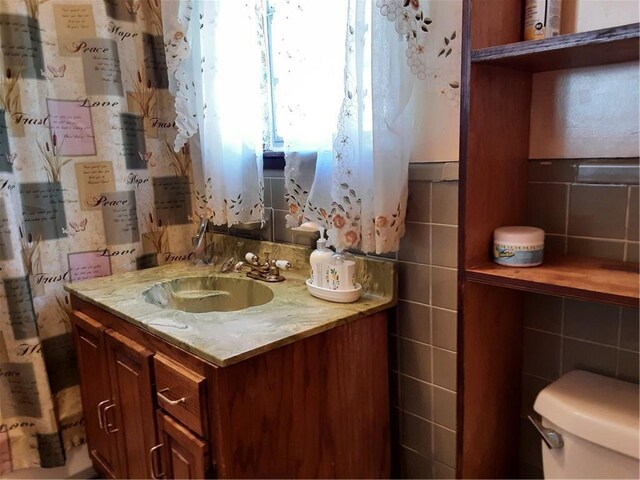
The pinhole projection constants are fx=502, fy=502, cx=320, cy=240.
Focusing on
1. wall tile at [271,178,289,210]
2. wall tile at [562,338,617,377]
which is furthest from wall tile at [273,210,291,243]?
wall tile at [562,338,617,377]

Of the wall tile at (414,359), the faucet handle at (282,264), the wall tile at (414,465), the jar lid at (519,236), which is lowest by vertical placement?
the wall tile at (414,465)

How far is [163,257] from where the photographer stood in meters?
1.89

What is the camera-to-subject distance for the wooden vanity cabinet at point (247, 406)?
1061 mm

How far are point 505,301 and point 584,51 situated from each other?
0.53 meters

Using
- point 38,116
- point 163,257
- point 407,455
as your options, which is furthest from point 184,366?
point 38,116

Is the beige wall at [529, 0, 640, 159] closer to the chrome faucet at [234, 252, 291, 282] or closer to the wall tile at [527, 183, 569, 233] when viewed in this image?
the wall tile at [527, 183, 569, 233]

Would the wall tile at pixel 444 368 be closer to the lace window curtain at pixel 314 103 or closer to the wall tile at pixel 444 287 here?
the wall tile at pixel 444 287

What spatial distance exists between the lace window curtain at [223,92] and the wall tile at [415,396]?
661 millimetres

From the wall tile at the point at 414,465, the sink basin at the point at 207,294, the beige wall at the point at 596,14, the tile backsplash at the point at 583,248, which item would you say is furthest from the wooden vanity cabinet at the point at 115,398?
the beige wall at the point at 596,14

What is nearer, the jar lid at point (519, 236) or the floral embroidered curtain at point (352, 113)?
the jar lid at point (519, 236)

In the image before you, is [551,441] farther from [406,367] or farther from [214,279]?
[214,279]

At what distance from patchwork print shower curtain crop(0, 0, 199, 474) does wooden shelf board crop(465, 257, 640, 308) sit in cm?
127

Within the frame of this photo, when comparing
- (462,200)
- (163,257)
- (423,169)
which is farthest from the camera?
(163,257)

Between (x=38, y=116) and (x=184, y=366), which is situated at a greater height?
(x=38, y=116)
